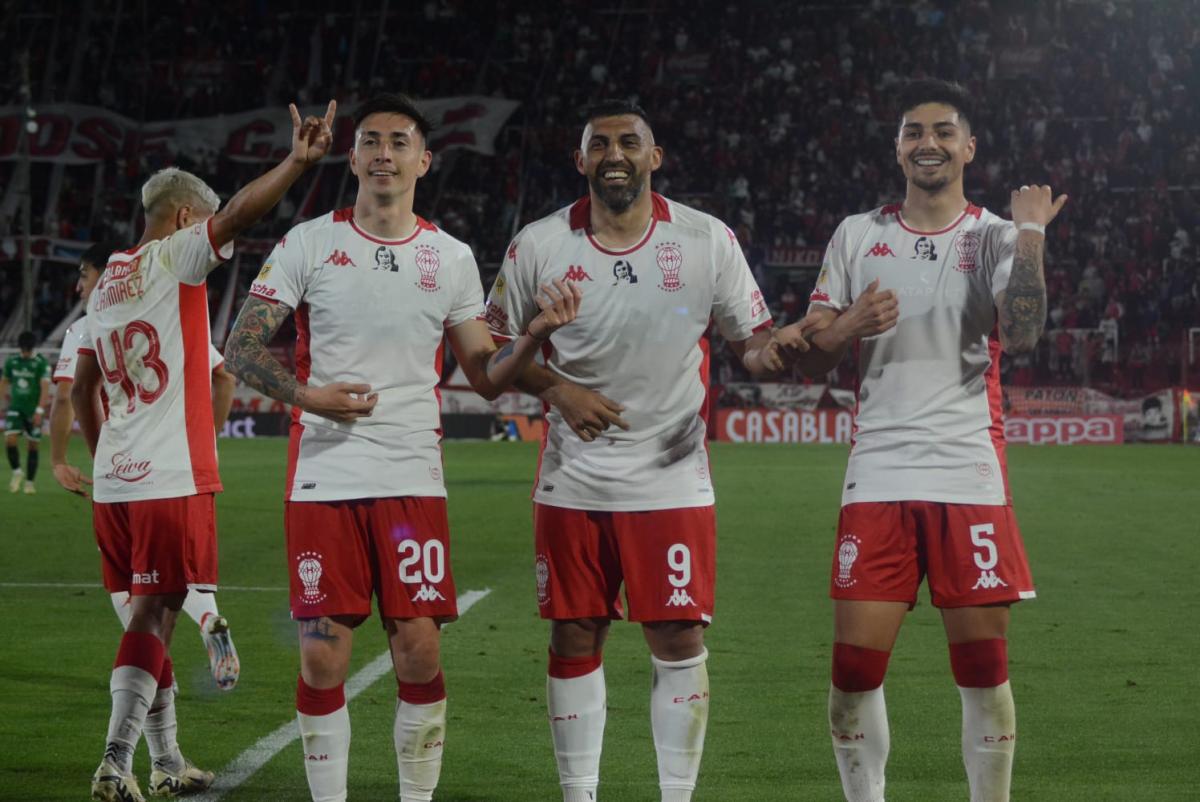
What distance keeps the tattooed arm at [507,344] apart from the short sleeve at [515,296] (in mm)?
60

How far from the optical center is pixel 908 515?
17.7 feet

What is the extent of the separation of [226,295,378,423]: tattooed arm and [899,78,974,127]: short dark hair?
215 centimetres

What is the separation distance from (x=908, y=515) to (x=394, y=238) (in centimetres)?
203

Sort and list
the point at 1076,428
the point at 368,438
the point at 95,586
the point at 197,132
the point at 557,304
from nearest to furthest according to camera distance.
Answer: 1. the point at 557,304
2. the point at 368,438
3. the point at 95,586
4. the point at 1076,428
5. the point at 197,132

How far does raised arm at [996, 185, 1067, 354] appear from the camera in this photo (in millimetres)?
5207

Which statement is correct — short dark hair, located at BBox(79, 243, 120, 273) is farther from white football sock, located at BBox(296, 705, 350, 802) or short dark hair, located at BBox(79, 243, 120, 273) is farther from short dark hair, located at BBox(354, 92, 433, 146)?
white football sock, located at BBox(296, 705, 350, 802)

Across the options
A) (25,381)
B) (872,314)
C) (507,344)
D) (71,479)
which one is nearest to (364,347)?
(507,344)

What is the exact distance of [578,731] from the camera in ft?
18.2

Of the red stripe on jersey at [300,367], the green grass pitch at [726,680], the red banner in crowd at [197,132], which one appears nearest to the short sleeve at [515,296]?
the red stripe on jersey at [300,367]

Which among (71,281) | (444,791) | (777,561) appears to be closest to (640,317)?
(444,791)

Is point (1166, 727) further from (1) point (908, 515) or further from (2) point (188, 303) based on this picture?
(2) point (188, 303)

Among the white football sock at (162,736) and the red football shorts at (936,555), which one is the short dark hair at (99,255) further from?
the red football shorts at (936,555)

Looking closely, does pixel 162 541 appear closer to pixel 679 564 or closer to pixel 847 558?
pixel 679 564

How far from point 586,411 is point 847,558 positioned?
1.02m
